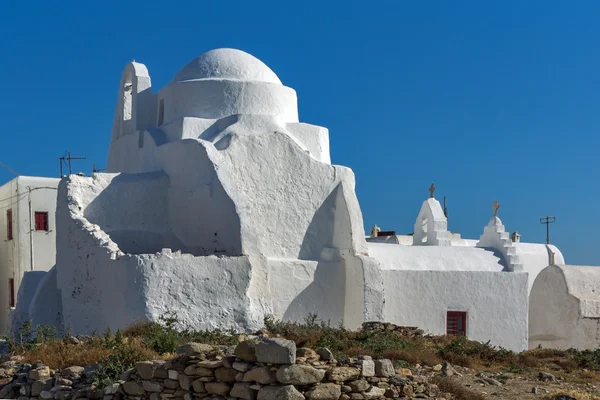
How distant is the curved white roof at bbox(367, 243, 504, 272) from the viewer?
64.8ft

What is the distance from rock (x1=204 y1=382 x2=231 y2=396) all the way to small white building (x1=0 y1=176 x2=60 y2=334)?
16530 millimetres

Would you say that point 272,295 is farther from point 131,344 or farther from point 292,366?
point 292,366

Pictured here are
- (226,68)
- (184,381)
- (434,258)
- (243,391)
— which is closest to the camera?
(243,391)

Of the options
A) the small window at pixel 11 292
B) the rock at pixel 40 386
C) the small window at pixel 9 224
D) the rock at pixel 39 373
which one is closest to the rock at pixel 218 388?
the rock at pixel 40 386

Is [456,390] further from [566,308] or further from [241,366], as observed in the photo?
[566,308]

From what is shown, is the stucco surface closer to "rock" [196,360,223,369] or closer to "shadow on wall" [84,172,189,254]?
"shadow on wall" [84,172,189,254]

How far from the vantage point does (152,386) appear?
10242mm

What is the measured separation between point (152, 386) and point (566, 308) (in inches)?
582

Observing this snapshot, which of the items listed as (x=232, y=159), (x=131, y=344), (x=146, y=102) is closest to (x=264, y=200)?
(x=232, y=159)

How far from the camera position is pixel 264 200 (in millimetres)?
18000

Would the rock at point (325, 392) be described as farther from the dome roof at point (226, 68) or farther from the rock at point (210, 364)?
the dome roof at point (226, 68)

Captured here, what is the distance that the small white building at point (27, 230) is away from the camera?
82.6 feet

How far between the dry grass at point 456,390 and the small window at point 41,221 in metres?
17.5

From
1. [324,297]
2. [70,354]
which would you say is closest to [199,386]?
[70,354]
